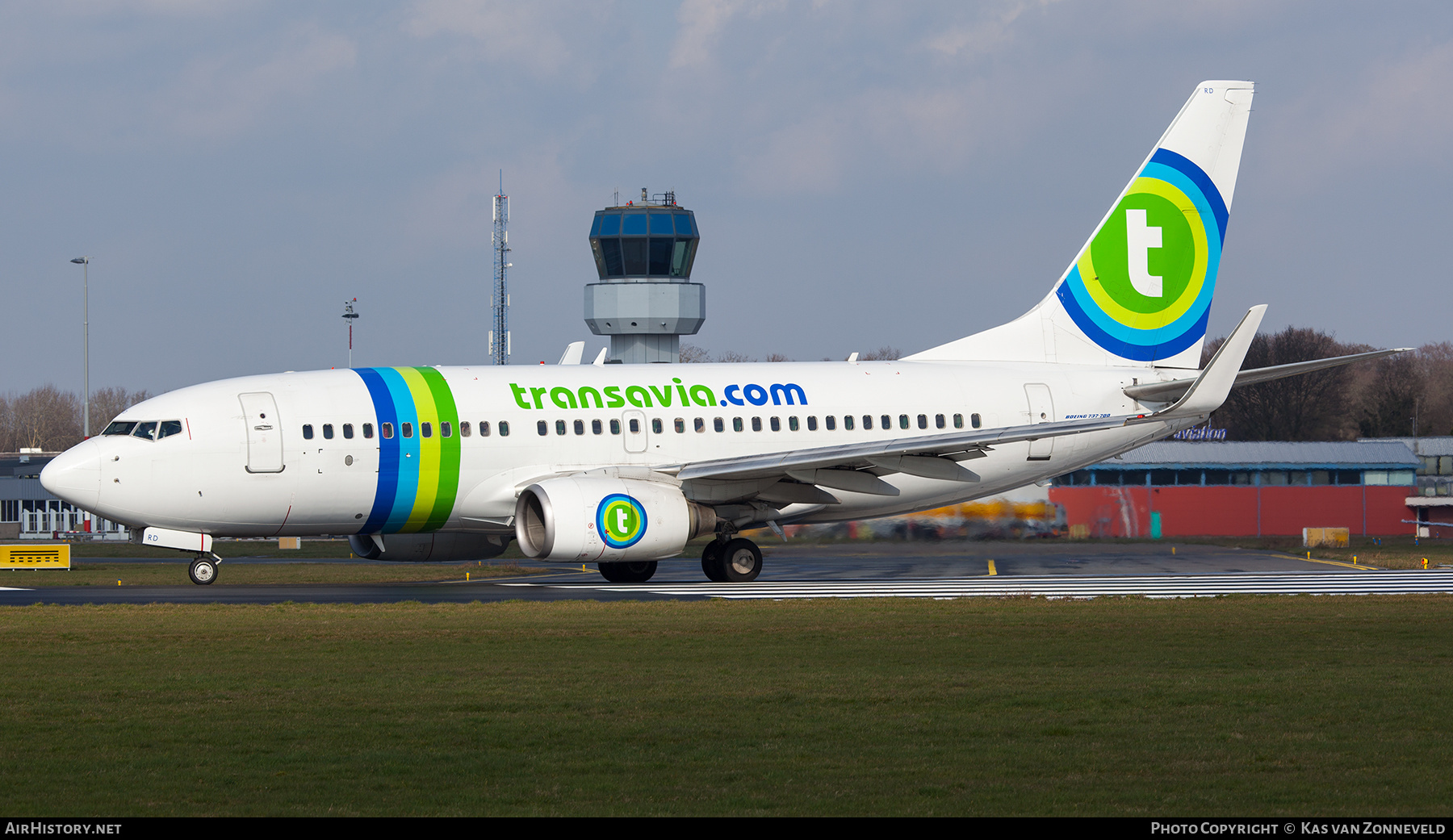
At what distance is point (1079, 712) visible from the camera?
35.9 ft

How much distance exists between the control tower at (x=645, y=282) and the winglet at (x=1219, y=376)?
1824 inches

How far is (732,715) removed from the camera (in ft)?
36.1

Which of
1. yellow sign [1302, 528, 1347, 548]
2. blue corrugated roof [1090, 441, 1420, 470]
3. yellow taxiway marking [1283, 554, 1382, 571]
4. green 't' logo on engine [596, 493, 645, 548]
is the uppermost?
blue corrugated roof [1090, 441, 1420, 470]

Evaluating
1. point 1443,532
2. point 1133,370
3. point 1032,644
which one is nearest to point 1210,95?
point 1133,370

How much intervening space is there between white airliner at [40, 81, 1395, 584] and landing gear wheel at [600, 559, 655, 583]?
0.05 meters

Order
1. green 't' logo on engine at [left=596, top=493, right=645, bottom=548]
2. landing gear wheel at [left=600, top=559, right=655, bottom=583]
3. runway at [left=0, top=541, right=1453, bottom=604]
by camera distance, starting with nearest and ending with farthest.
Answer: runway at [left=0, top=541, right=1453, bottom=604]
green 't' logo on engine at [left=596, top=493, right=645, bottom=548]
landing gear wheel at [left=600, top=559, right=655, bottom=583]

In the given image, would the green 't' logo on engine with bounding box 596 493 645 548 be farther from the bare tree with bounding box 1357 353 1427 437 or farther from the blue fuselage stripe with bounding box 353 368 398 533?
the bare tree with bounding box 1357 353 1427 437

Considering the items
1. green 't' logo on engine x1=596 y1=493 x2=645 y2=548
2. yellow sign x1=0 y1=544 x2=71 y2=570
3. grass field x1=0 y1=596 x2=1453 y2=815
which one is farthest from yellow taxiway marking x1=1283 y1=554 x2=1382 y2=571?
yellow sign x1=0 y1=544 x2=71 y2=570

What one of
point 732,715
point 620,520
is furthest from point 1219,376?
point 732,715

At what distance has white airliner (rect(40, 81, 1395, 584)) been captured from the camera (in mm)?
24328

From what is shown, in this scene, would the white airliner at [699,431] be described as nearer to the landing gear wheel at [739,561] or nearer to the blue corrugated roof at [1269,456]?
the landing gear wheel at [739,561]

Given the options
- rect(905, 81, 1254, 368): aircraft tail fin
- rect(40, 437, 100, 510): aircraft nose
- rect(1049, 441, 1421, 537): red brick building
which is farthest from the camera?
rect(1049, 441, 1421, 537): red brick building

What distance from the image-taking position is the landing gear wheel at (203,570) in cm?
2533
